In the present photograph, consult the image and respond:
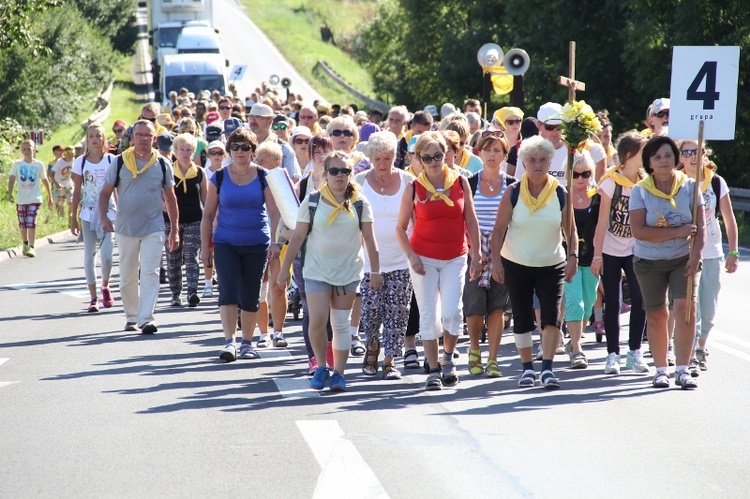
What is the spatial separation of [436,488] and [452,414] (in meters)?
1.97

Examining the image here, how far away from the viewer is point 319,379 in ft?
31.0

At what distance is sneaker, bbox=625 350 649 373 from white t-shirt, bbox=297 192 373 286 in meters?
2.35

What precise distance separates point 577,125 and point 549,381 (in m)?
1.95

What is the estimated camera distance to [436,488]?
21.4 feet

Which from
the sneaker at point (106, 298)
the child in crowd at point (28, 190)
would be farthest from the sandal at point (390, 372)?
the child in crowd at point (28, 190)

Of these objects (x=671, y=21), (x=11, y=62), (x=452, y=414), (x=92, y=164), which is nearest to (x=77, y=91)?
(x=11, y=62)

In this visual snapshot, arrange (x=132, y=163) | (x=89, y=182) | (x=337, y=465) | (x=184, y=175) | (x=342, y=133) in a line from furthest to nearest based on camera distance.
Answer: (x=184, y=175) → (x=89, y=182) → (x=132, y=163) → (x=342, y=133) → (x=337, y=465)

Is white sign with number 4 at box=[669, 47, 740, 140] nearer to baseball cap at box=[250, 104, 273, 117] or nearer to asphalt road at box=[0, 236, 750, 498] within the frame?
asphalt road at box=[0, 236, 750, 498]

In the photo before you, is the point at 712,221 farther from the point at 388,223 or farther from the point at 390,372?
the point at 390,372

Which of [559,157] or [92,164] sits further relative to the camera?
[92,164]

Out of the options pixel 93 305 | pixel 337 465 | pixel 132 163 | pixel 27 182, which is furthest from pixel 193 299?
pixel 337 465

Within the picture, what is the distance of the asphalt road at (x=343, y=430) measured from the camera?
667 cm

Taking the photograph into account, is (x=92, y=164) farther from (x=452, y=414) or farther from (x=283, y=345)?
(x=452, y=414)

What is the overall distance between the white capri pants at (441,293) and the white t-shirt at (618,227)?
4.34 feet
